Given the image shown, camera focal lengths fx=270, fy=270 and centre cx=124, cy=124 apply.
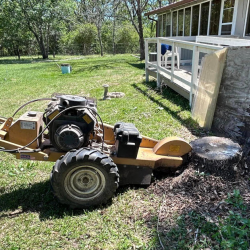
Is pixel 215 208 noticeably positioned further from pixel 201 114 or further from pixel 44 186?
pixel 201 114

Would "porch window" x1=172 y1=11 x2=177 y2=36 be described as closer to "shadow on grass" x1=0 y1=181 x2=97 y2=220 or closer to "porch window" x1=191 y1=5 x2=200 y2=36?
"porch window" x1=191 y1=5 x2=200 y2=36

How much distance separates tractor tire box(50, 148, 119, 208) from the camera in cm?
276

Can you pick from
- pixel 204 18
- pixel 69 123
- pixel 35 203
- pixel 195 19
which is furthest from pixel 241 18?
pixel 35 203

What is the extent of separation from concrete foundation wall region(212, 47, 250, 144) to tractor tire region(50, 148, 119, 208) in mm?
2418

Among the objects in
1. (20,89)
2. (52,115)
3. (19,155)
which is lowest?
(20,89)

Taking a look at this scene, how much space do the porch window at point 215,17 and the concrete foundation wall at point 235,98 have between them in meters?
7.29

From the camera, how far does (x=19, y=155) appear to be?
2.96 m

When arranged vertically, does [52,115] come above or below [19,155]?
above

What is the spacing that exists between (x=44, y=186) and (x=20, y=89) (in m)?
7.44

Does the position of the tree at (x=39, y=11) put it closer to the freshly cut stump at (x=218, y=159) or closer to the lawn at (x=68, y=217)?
the lawn at (x=68, y=217)

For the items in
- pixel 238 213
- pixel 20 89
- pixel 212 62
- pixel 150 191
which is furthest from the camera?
pixel 20 89

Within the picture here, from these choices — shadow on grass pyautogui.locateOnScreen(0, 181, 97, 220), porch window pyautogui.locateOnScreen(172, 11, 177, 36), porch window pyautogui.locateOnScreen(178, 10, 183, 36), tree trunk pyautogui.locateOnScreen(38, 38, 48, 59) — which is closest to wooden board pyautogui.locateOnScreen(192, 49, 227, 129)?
shadow on grass pyautogui.locateOnScreen(0, 181, 97, 220)

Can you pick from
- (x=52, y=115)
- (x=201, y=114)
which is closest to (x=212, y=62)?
(x=201, y=114)

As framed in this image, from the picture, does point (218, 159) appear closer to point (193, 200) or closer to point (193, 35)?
point (193, 200)
